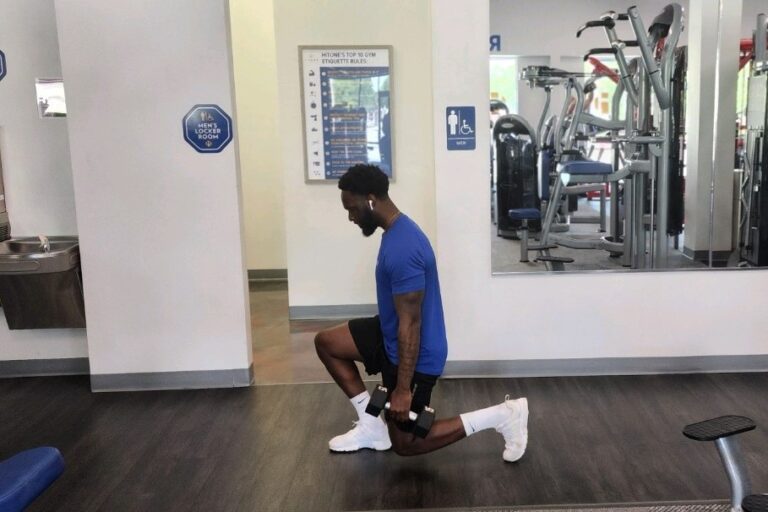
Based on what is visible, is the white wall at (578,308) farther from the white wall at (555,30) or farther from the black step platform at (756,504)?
the black step platform at (756,504)

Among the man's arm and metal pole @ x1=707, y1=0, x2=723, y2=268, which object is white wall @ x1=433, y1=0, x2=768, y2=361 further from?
the man's arm

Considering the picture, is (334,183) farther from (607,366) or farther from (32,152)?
(607,366)

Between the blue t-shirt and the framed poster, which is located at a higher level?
the framed poster

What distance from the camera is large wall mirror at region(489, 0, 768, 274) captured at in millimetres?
3916

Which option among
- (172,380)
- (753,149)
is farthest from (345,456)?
(753,149)

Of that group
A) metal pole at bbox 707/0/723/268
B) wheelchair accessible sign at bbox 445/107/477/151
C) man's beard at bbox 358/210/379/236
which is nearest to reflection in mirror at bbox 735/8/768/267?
metal pole at bbox 707/0/723/268

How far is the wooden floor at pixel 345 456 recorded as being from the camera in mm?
2783

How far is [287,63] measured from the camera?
5.11m

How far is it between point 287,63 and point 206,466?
3.08 m

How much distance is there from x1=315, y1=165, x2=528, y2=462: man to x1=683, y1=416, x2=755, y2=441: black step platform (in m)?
0.88

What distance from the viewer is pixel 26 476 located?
6.09ft

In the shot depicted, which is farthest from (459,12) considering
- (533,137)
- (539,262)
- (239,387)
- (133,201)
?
(239,387)

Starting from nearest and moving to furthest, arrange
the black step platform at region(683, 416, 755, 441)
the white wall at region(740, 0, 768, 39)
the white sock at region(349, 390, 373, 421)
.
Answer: the black step platform at region(683, 416, 755, 441)
the white sock at region(349, 390, 373, 421)
the white wall at region(740, 0, 768, 39)

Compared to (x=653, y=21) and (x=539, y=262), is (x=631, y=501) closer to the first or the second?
(x=539, y=262)
